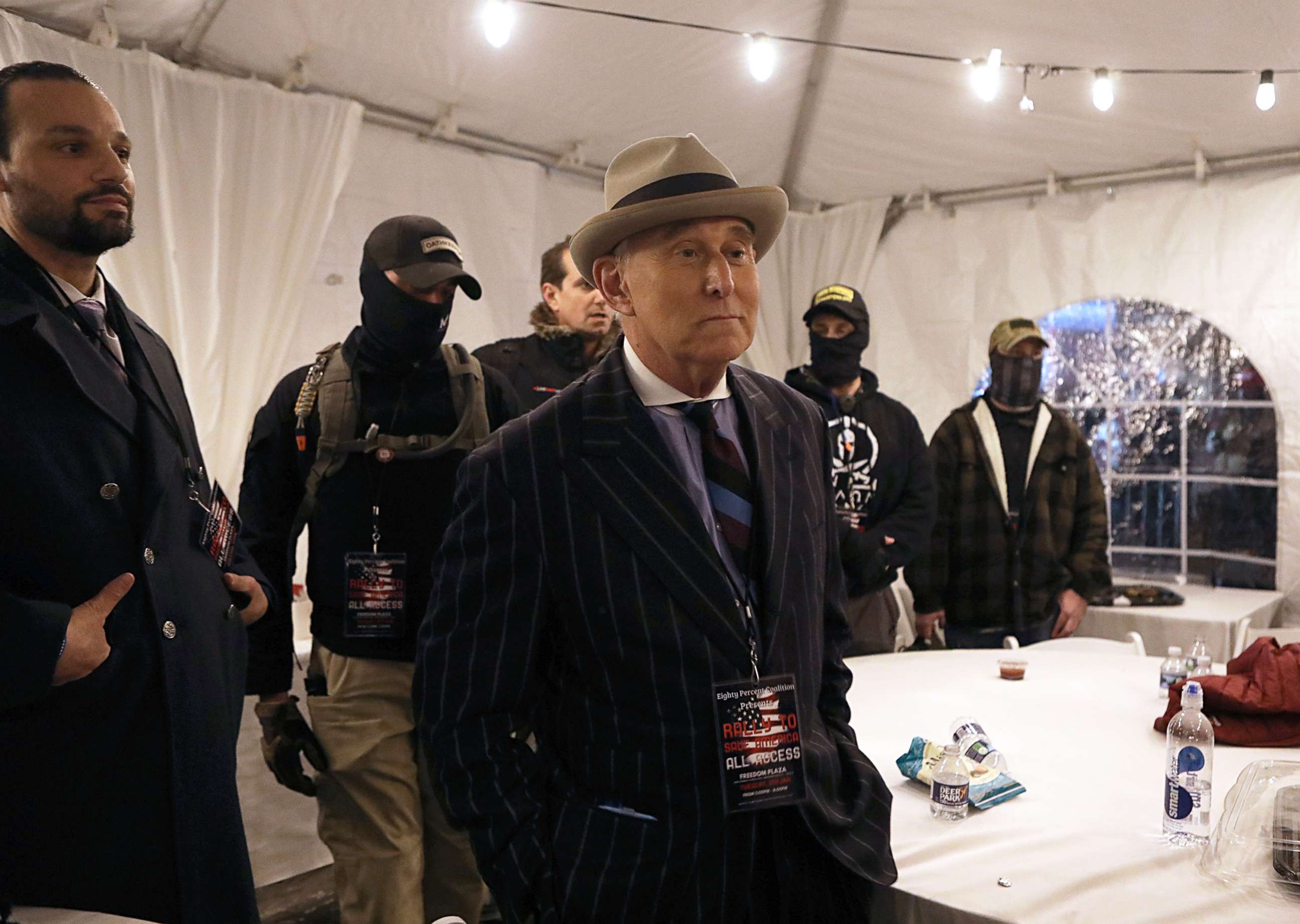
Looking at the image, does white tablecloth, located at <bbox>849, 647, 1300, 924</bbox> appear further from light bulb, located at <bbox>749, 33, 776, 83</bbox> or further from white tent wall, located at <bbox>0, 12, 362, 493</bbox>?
light bulb, located at <bbox>749, 33, 776, 83</bbox>

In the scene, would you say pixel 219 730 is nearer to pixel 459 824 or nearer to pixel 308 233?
pixel 459 824

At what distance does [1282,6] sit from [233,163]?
4.17m

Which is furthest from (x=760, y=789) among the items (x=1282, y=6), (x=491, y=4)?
(x=1282, y=6)

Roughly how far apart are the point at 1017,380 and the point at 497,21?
8.20 ft

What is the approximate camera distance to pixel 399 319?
225 centimetres

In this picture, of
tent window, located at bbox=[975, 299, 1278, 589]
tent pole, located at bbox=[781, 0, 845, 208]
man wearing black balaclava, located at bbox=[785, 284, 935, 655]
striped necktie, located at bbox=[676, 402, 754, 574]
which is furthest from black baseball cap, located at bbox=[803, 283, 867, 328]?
tent window, located at bbox=[975, 299, 1278, 589]

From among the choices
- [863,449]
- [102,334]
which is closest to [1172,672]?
[863,449]

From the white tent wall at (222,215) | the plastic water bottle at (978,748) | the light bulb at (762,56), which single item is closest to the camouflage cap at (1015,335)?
the light bulb at (762,56)

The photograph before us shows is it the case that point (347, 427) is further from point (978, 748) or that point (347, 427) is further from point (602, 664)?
point (978, 748)

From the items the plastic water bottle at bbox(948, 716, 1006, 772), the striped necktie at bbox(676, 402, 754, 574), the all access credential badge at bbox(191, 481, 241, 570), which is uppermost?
the striped necktie at bbox(676, 402, 754, 574)

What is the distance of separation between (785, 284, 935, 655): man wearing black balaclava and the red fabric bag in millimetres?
1257

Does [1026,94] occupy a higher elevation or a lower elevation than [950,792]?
higher

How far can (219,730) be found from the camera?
5.43ft

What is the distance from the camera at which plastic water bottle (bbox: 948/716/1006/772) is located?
1887 mm
